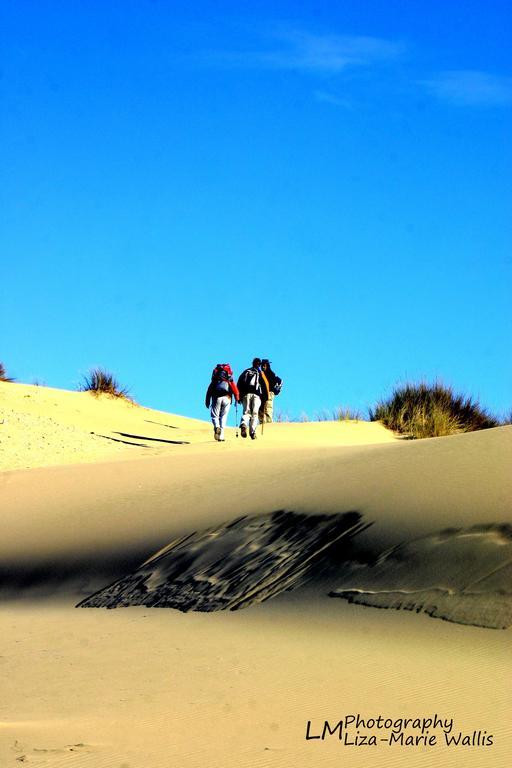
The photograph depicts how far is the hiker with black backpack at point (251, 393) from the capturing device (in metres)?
20.0

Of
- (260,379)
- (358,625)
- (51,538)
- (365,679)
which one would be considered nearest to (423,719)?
(365,679)

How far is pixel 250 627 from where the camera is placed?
701 cm

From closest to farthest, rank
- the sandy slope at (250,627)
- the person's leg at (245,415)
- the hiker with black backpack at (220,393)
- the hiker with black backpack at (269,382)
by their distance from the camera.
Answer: the sandy slope at (250,627) → the hiker with black backpack at (220,393) → the person's leg at (245,415) → the hiker with black backpack at (269,382)

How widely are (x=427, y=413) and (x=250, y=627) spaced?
787 inches

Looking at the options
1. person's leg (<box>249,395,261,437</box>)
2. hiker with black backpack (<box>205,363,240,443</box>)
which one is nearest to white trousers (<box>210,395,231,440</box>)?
hiker with black backpack (<box>205,363,240,443</box>)

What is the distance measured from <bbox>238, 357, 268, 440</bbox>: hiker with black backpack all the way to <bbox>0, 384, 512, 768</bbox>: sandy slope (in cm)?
631

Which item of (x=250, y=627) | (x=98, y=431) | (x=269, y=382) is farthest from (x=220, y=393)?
(x=250, y=627)

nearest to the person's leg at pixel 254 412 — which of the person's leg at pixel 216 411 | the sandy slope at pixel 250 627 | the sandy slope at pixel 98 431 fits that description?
the sandy slope at pixel 98 431

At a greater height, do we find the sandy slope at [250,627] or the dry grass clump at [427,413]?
the dry grass clump at [427,413]

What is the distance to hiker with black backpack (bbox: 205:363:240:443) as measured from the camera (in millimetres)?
19297

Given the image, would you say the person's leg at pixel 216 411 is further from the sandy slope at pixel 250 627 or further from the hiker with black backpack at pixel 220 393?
the sandy slope at pixel 250 627

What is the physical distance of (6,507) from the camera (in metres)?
12.9

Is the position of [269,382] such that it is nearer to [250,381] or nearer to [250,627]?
[250,381]

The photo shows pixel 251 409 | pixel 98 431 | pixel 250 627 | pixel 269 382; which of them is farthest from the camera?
pixel 98 431
